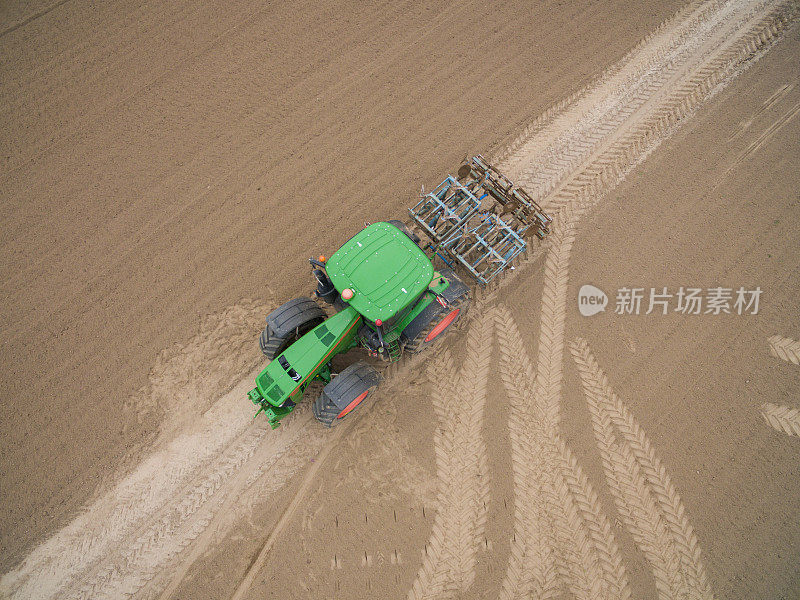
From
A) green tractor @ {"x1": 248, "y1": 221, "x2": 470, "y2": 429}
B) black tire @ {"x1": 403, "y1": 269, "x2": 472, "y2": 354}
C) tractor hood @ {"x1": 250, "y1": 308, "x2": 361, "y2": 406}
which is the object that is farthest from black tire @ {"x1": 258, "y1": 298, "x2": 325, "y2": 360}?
black tire @ {"x1": 403, "y1": 269, "x2": 472, "y2": 354}

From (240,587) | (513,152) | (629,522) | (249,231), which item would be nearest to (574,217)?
(513,152)

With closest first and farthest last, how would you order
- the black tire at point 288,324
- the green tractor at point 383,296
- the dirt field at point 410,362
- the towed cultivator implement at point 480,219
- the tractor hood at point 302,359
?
the green tractor at point 383,296, the tractor hood at point 302,359, the black tire at point 288,324, the dirt field at point 410,362, the towed cultivator implement at point 480,219

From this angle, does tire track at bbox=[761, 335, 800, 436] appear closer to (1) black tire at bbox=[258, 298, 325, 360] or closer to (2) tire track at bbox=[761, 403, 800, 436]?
(2) tire track at bbox=[761, 403, 800, 436]

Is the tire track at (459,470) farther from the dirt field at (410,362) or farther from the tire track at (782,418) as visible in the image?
the tire track at (782,418)

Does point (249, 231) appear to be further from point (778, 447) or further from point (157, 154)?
point (778, 447)

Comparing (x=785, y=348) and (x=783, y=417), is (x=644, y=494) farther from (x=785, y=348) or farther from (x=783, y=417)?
(x=785, y=348)

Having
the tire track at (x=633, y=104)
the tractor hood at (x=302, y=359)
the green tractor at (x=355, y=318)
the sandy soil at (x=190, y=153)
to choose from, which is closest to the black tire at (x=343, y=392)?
the green tractor at (x=355, y=318)
